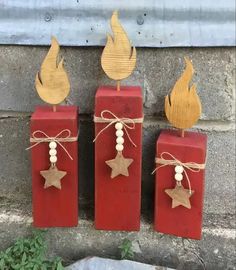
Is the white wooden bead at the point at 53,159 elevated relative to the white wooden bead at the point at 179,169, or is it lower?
elevated

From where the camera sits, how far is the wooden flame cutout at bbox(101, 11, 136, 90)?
132 cm

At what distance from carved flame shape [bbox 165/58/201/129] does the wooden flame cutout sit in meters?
0.14

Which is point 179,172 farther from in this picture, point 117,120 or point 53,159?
point 53,159

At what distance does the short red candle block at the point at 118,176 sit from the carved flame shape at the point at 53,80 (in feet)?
0.34

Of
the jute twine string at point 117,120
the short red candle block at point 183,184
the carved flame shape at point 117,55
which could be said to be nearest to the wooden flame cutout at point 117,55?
the carved flame shape at point 117,55

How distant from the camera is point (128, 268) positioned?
143cm

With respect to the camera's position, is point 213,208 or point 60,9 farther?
point 213,208

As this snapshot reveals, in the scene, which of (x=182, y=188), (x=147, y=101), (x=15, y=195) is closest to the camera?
(x=182, y=188)

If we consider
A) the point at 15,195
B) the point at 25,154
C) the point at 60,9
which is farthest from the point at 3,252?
the point at 60,9

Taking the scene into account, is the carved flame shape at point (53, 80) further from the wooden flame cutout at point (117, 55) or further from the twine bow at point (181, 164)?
the twine bow at point (181, 164)

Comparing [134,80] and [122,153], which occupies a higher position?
[134,80]

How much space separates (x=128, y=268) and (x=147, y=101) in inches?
19.6

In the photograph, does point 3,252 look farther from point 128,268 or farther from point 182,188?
point 182,188

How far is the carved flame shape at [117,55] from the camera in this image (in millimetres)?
1318
